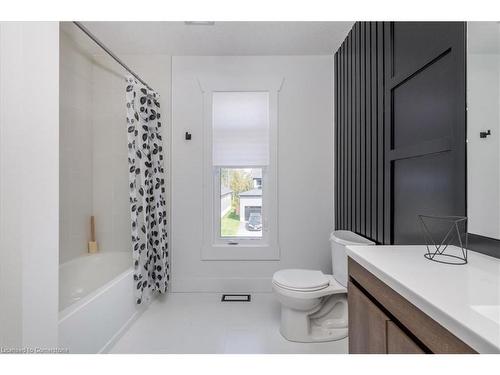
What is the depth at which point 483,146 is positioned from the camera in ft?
3.30

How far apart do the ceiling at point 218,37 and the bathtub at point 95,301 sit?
182 cm

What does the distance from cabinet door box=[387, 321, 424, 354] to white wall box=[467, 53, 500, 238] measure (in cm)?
53

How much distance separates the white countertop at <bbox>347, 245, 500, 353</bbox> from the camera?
531 mm

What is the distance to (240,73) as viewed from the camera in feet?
8.90

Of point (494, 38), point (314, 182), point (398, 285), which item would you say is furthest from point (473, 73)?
point (314, 182)

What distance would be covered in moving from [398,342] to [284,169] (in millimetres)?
2043

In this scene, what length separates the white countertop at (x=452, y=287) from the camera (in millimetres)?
531

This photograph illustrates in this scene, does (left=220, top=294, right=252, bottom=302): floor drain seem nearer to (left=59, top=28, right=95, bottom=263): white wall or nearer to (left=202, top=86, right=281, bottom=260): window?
(left=202, top=86, right=281, bottom=260): window

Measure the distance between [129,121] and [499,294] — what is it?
226cm

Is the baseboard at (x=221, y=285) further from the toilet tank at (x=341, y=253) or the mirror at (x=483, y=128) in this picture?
the mirror at (x=483, y=128)

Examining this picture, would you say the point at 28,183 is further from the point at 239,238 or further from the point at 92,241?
the point at 239,238

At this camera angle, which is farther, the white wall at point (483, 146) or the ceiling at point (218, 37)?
the ceiling at point (218, 37)

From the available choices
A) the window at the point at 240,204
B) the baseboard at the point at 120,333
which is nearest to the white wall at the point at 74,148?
the baseboard at the point at 120,333
